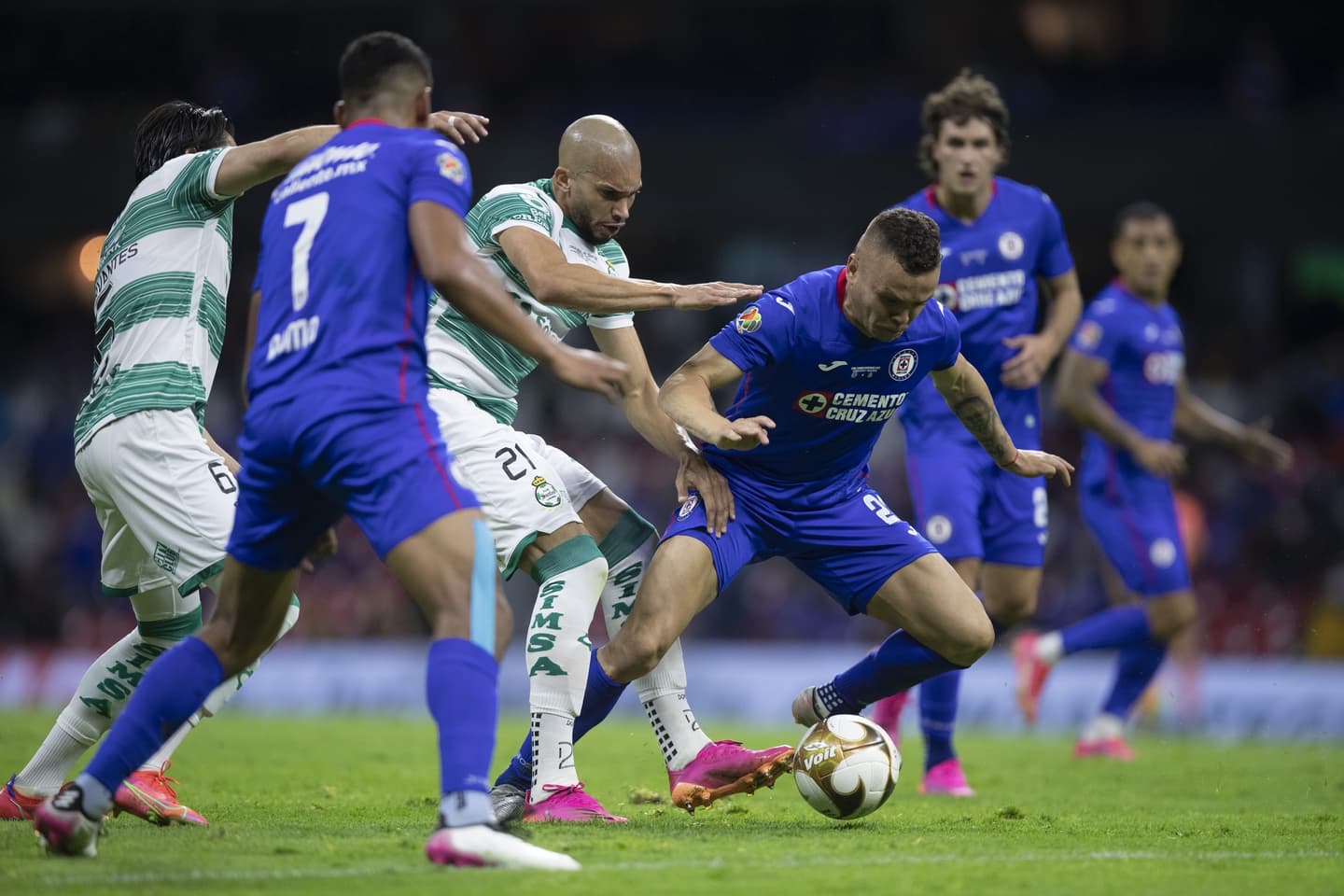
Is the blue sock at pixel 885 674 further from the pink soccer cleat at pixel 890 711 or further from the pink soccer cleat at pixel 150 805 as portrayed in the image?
the pink soccer cleat at pixel 150 805

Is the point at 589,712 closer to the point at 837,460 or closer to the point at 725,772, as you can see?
the point at 725,772

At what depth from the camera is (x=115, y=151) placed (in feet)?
79.0

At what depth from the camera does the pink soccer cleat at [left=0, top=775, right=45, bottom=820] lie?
20.9 ft

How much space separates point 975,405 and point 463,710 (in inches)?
122

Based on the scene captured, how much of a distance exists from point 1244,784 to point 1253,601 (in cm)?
889

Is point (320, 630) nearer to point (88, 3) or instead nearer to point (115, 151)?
point (115, 151)

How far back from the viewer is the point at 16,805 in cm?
637

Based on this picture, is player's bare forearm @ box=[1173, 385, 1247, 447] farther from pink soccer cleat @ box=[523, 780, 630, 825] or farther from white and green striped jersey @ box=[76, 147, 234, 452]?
white and green striped jersey @ box=[76, 147, 234, 452]

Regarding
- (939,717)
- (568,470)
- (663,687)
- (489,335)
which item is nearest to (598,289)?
(489,335)

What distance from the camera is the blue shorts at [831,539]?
670 cm

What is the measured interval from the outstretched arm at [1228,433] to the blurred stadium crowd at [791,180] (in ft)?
17.6

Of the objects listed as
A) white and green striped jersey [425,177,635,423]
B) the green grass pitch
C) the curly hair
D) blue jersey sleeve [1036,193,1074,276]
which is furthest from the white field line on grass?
the curly hair

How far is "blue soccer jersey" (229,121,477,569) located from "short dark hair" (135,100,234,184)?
195 centimetres

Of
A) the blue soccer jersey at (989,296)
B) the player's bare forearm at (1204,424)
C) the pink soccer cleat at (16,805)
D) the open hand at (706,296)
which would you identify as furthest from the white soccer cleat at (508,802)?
the player's bare forearm at (1204,424)
